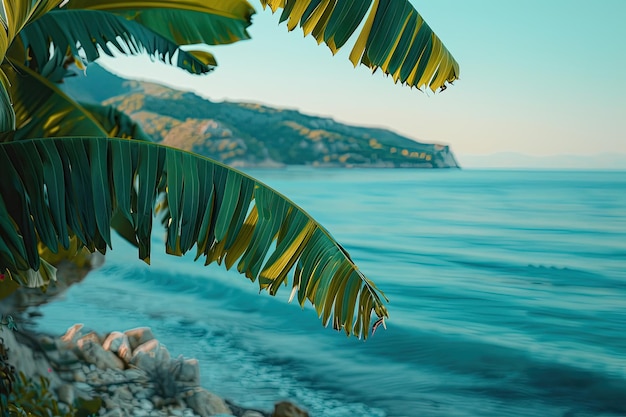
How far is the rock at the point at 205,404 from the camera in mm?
3914

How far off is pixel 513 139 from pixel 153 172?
10489 millimetres

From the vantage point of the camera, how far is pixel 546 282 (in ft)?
24.8

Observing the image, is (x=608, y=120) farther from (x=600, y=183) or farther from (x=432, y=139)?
(x=432, y=139)

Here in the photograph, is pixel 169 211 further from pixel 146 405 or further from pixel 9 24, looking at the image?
pixel 146 405

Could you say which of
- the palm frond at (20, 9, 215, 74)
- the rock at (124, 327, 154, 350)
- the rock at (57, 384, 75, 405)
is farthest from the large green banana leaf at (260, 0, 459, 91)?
the rock at (124, 327, 154, 350)

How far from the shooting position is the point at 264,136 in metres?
18.2

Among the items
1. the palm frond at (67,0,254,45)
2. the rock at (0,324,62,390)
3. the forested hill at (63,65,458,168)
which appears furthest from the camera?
the forested hill at (63,65,458,168)

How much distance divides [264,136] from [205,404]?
14563mm

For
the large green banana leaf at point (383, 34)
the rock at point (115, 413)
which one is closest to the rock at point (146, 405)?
the rock at point (115, 413)

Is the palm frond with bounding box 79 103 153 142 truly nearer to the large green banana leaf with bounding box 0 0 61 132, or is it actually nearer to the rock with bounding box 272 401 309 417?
the large green banana leaf with bounding box 0 0 61 132

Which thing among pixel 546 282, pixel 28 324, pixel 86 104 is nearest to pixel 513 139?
pixel 546 282

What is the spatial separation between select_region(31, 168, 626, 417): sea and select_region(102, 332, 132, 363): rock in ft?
2.27

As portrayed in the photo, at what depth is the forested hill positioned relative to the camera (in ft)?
55.2

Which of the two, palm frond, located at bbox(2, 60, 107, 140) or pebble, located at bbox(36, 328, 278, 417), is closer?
palm frond, located at bbox(2, 60, 107, 140)
